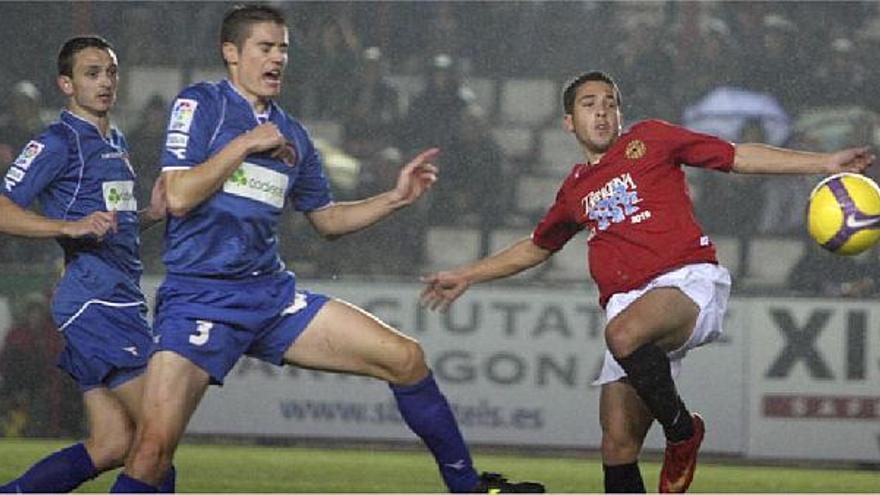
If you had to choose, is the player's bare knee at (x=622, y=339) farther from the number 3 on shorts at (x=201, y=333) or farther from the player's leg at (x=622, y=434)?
the number 3 on shorts at (x=201, y=333)

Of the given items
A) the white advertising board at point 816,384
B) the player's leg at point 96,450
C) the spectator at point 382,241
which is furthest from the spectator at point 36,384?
the player's leg at point 96,450

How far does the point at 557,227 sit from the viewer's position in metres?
8.50

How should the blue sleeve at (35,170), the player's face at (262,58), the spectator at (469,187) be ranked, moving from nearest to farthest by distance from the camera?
the player's face at (262,58) → the blue sleeve at (35,170) → the spectator at (469,187)

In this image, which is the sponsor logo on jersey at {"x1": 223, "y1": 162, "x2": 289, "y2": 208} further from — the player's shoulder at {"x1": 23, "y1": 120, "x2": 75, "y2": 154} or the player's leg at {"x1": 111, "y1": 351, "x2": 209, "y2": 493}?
the player's shoulder at {"x1": 23, "y1": 120, "x2": 75, "y2": 154}

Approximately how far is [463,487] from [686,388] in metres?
5.90

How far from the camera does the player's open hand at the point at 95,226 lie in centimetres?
740

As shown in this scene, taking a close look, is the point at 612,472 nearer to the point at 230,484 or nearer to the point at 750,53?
the point at 230,484

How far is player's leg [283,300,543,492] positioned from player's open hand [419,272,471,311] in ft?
3.30

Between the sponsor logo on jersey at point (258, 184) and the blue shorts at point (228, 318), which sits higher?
the sponsor logo on jersey at point (258, 184)

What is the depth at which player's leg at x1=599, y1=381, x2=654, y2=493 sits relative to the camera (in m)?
7.96

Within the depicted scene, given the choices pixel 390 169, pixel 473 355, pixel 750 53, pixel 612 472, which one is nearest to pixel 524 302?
pixel 473 355

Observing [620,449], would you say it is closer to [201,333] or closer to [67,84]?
[201,333]

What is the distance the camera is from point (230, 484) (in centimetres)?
1069

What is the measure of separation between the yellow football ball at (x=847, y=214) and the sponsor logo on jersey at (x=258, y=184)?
2169mm
